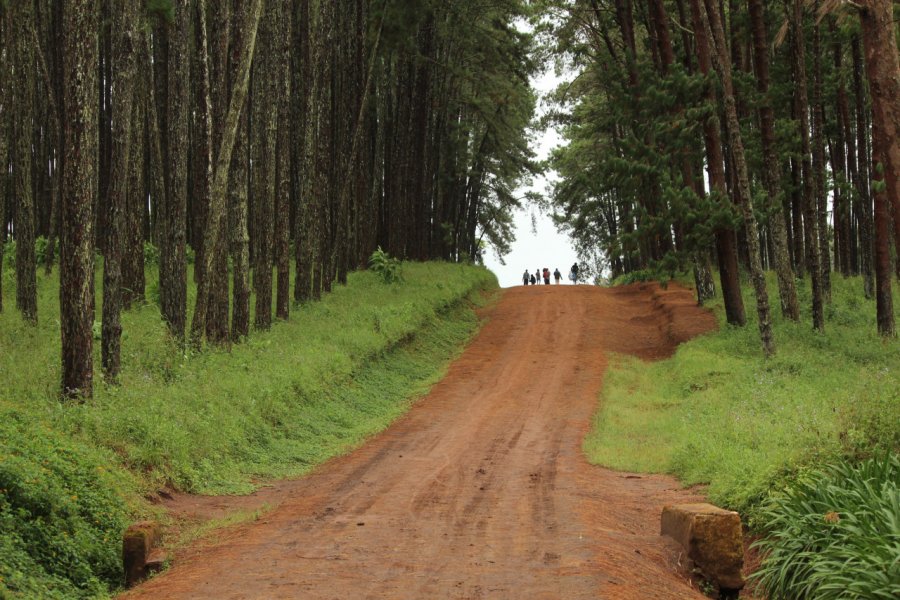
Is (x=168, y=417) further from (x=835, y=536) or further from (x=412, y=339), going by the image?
(x=412, y=339)

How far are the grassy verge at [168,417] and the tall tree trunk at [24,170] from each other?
93 cm

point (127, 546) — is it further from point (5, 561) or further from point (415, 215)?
point (415, 215)

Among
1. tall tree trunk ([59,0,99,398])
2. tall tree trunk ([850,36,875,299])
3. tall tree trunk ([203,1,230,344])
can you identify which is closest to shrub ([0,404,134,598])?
tall tree trunk ([59,0,99,398])

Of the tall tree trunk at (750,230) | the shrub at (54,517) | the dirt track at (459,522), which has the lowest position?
the dirt track at (459,522)

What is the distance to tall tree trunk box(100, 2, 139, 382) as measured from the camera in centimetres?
1434

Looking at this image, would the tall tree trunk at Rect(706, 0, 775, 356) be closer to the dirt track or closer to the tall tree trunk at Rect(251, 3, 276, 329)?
the dirt track

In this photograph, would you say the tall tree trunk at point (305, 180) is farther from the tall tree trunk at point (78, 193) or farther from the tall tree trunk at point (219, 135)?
the tall tree trunk at point (78, 193)

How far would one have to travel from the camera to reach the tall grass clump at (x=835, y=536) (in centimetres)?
687

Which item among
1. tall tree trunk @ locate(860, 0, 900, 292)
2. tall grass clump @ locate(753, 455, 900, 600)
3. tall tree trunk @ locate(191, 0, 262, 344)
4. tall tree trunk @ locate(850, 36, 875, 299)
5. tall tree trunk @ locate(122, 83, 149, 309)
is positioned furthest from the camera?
tall tree trunk @ locate(850, 36, 875, 299)

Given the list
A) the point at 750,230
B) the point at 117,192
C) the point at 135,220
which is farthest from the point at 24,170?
the point at 750,230

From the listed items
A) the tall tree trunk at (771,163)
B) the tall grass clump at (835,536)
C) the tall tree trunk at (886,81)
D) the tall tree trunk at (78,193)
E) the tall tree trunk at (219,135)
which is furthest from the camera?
the tall tree trunk at (771,163)

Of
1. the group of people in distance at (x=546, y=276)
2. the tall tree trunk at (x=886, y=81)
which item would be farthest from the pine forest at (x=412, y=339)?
the group of people in distance at (x=546, y=276)

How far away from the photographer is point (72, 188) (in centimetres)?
1212

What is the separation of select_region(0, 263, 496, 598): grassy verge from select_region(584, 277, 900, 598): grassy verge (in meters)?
5.01
